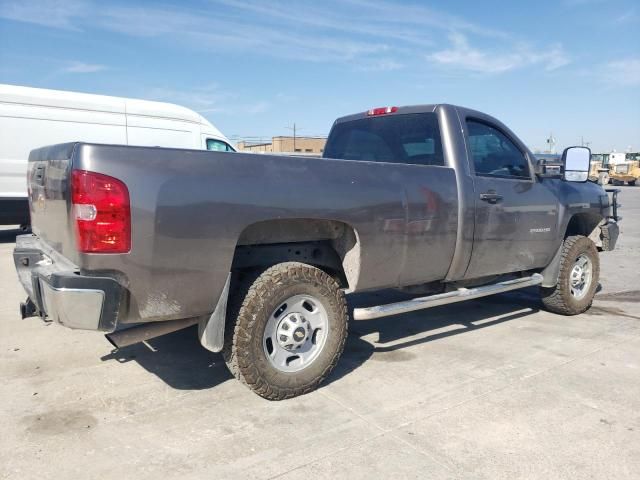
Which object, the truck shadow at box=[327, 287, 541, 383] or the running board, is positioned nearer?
the running board

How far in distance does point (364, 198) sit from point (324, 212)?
1.14 ft

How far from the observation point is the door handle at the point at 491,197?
4500mm

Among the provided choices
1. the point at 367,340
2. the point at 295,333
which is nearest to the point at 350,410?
the point at 295,333

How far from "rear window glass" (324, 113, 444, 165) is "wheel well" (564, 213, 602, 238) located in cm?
229

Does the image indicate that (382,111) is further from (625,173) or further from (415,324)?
(625,173)

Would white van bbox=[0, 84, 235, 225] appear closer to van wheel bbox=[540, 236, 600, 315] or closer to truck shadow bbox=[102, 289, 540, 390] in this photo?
truck shadow bbox=[102, 289, 540, 390]

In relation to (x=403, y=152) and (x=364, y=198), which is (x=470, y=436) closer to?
(x=364, y=198)

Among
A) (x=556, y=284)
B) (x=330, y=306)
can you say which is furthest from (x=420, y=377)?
(x=556, y=284)

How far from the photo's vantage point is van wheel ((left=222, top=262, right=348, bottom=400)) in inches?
130

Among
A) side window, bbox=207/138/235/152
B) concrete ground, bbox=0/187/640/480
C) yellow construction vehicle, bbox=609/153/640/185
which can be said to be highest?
yellow construction vehicle, bbox=609/153/640/185

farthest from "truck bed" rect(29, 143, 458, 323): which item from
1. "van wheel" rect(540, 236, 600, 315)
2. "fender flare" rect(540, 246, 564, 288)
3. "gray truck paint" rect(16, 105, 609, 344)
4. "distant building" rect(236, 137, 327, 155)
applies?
"distant building" rect(236, 137, 327, 155)

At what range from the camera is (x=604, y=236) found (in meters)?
6.11

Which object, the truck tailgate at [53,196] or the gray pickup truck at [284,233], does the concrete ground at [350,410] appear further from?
the truck tailgate at [53,196]

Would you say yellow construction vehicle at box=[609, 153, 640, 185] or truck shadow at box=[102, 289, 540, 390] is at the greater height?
yellow construction vehicle at box=[609, 153, 640, 185]
